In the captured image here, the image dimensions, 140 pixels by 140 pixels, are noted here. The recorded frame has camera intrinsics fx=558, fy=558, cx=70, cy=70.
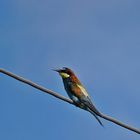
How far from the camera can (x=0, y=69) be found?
16.1 ft

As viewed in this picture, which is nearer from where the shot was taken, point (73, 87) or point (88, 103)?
point (88, 103)

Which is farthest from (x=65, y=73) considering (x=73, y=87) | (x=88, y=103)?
(x=88, y=103)

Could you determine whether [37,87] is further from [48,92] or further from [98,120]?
[98,120]

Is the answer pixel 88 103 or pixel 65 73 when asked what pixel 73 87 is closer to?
pixel 65 73

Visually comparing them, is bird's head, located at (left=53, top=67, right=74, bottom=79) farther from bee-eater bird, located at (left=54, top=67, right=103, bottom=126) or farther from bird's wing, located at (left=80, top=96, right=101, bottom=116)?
bird's wing, located at (left=80, top=96, right=101, bottom=116)

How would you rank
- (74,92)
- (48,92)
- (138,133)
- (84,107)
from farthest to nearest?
(74,92) < (84,107) < (48,92) < (138,133)

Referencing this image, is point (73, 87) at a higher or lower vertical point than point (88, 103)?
higher

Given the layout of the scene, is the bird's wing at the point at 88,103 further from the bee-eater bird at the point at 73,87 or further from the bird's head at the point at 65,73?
the bird's head at the point at 65,73

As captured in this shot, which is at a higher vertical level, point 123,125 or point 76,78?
point 76,78

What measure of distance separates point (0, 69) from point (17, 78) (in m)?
0.17

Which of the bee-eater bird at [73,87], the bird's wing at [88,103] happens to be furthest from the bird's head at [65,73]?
the bird's wing at [88,103]

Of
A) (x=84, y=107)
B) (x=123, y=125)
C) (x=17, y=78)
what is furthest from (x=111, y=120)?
(x=84, y=107)


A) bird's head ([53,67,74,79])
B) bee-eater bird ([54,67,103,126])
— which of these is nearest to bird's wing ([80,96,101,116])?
bee-eater bird ([54,67,103,126])

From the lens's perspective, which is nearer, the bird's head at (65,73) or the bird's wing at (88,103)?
the bird's wing at (88,103)
